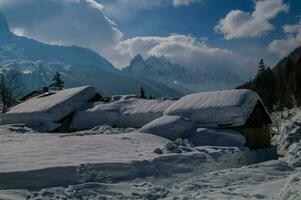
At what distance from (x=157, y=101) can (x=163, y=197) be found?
18.5m

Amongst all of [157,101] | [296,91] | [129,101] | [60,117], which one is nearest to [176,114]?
[157,101]

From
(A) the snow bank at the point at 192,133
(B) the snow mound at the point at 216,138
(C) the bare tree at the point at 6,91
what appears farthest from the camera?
(C) the bare tree at the point at 6,91

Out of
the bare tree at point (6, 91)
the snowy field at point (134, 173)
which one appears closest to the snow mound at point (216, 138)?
the snowy field at point (134, 173)

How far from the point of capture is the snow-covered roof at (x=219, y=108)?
2245 centimetres

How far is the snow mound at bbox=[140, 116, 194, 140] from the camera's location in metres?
21.0

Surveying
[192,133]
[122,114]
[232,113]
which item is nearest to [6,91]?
[122,114]

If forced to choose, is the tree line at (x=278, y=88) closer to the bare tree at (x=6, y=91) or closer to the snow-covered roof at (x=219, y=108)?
the bare tree at (x=6, y=91)

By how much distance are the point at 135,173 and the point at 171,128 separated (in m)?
9.05

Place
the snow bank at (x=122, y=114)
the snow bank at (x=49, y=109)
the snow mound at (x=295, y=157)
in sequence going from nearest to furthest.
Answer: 1. the snow mound at (x=295, y=157)
2. the snow bank at (x=122, y=114)
3. the snow bank at (x=49, y=109)

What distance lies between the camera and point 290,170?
43.5 ft

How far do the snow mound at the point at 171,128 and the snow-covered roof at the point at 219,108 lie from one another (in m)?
1.30

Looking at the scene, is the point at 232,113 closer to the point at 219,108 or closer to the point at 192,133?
the point at 219,108

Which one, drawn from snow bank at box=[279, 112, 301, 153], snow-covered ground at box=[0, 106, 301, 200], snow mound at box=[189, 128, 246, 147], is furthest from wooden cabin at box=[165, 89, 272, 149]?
snow-covered ground at box=[0, 106, 301, 200]

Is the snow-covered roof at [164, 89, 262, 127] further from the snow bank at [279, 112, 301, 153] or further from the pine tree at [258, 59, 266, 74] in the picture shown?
the pine tree at [258, 59, 266, 74]
